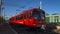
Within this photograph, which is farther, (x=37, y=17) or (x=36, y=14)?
(x=37, y=17)

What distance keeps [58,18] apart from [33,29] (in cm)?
2484

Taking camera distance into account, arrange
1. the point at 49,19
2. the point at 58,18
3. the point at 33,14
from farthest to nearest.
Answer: the point at 49,19 < the point at 58,18 < the point at 33,14

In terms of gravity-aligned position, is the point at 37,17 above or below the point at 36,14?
below

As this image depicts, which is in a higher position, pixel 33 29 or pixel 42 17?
pixel 42 17

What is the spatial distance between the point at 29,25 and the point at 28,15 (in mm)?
1368

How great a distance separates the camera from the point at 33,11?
2198 cm

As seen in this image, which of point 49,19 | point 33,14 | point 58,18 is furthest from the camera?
point 49,19

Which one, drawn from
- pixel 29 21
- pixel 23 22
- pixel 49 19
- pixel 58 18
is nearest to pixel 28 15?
pixel 29 21

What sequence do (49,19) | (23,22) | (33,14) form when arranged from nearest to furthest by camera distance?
(33,14), (23,22), (49,19)

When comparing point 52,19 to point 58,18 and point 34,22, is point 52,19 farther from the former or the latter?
point 34,22

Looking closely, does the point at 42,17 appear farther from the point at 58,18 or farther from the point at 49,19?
the point at 49,19

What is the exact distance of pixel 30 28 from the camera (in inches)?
910

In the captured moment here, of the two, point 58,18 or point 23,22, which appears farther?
point 58,18

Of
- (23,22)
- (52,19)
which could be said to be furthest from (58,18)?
(23,22)
